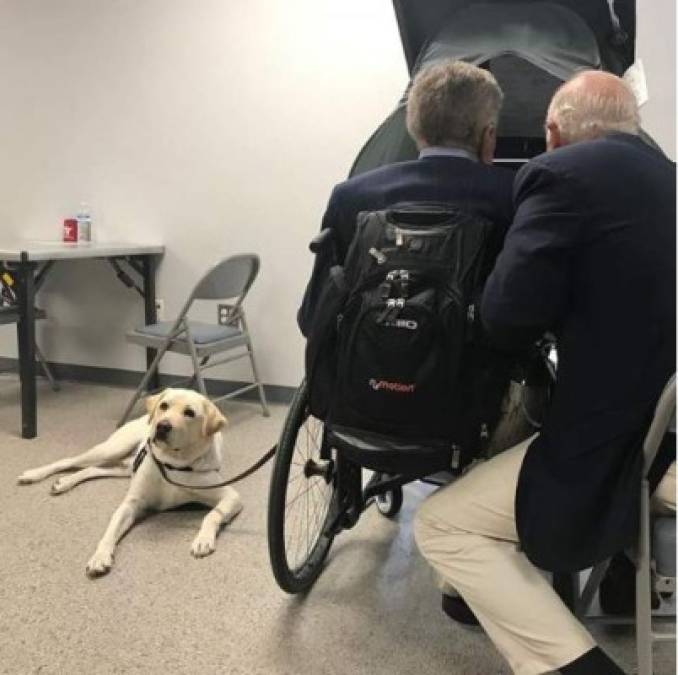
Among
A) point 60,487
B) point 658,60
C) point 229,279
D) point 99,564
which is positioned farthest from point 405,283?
point 658,60

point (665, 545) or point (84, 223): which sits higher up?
point (84, 223)

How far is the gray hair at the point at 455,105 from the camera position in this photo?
4.47 ft

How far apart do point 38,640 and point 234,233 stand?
8.01 feet

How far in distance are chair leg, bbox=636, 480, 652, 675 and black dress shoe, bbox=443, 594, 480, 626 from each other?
0.55m

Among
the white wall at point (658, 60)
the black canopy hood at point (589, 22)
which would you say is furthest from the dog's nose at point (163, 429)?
the white wall at point (658, 60)

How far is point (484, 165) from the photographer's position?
1.36m

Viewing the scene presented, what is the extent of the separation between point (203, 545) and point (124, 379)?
2.18 m

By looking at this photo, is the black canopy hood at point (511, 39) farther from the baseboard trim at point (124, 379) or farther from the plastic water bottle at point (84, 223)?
the plastic water bottle at point (84, 223)

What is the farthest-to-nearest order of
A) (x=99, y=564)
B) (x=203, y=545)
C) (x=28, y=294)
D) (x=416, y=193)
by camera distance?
(x=28, y=294) → (x=203, y=545) → (x=99, y=564) → (x=416, y=193)

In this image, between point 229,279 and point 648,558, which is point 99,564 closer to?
point 648,558

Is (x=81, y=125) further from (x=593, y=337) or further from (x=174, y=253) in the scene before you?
(x=593, y=337)

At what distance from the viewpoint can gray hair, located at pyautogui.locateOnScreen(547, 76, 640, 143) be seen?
49.4 inches

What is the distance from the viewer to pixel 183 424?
2143 mm

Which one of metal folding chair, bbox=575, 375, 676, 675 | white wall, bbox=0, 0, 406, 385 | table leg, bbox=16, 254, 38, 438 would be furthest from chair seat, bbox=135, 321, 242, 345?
metal folding chair, bbox=575, 375, 676, 675
